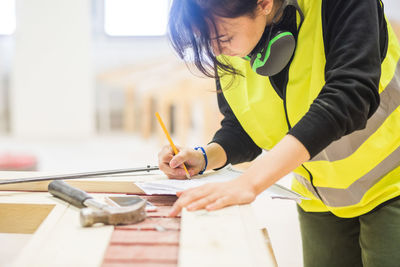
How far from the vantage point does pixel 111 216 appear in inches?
25.3

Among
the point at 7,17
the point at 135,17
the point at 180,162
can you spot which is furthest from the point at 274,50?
the point at 7,17

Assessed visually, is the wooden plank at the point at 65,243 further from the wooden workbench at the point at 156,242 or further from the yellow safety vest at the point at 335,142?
the yellow safety vest at the point at 335,142

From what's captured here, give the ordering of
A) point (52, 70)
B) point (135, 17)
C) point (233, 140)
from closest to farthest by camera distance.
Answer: point (233, 140) → point (52, 70) → point (135, 17)

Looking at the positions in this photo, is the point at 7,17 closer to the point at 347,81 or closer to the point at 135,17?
the point at 135,17

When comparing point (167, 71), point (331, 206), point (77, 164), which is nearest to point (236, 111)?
point (331, 206)

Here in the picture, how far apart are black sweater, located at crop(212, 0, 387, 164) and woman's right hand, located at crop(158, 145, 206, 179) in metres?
0.30

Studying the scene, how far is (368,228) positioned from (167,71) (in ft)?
10.6

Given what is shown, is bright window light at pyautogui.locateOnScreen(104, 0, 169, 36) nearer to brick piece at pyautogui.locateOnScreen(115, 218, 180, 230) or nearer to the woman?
the woman

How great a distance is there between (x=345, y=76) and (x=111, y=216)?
43 cm

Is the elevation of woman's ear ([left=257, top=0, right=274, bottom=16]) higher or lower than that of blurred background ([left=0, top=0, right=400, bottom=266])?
higher

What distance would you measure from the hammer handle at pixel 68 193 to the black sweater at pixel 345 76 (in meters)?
0.36

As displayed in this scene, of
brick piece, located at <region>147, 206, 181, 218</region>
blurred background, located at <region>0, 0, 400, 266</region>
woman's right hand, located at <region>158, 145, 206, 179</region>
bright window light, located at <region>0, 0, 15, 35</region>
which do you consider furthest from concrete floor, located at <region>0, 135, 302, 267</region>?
bright window light, located at <region>0, 0, 15, 35</region>

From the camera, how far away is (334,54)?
0.76m

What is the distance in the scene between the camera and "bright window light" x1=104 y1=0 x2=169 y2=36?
499 cm
